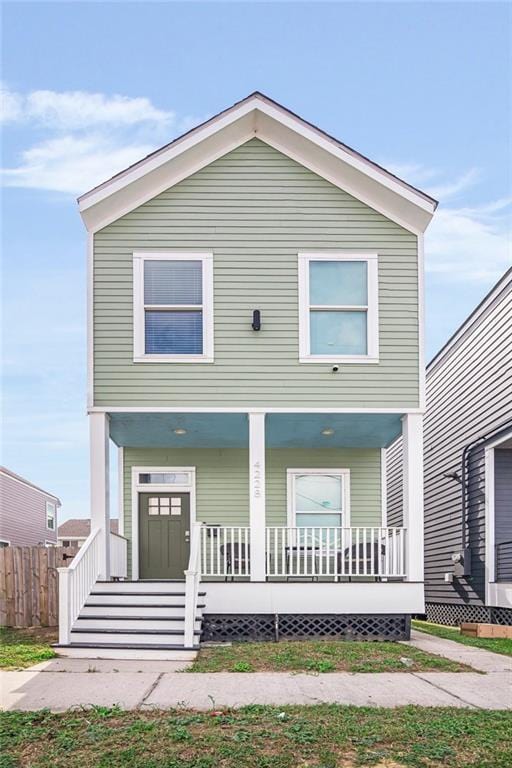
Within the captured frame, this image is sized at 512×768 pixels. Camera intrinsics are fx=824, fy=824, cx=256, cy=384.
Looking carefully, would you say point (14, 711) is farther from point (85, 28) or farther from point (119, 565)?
point (85, 28)

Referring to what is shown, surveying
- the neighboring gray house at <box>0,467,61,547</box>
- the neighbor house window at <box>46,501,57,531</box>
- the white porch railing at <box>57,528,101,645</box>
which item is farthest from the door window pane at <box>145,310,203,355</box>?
→ the neighbor house window at <box>46,501,57,531</box>

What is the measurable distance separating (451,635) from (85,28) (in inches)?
476

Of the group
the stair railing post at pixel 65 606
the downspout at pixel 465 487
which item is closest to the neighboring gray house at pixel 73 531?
the downspout at pixel 465 487

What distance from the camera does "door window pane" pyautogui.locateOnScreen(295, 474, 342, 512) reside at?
14531mm

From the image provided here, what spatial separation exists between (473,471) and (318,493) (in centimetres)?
440

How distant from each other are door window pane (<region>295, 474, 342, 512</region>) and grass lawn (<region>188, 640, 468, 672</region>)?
162 inches

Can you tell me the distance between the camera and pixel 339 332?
1243 cm

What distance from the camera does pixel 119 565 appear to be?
13.5m

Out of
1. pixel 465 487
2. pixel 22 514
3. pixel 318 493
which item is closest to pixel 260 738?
pixel 318 493

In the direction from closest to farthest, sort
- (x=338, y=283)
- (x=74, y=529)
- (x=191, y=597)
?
1. (x=191, y=597)
2. (x=338, y=283)
3. (x=74, y=529)

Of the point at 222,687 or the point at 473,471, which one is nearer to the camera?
the point at 222,687

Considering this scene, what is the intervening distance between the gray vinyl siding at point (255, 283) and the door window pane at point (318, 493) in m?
2.86

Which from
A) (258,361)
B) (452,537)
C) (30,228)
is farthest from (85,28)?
(452,537)

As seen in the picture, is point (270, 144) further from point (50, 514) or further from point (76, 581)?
point (50, 514)
